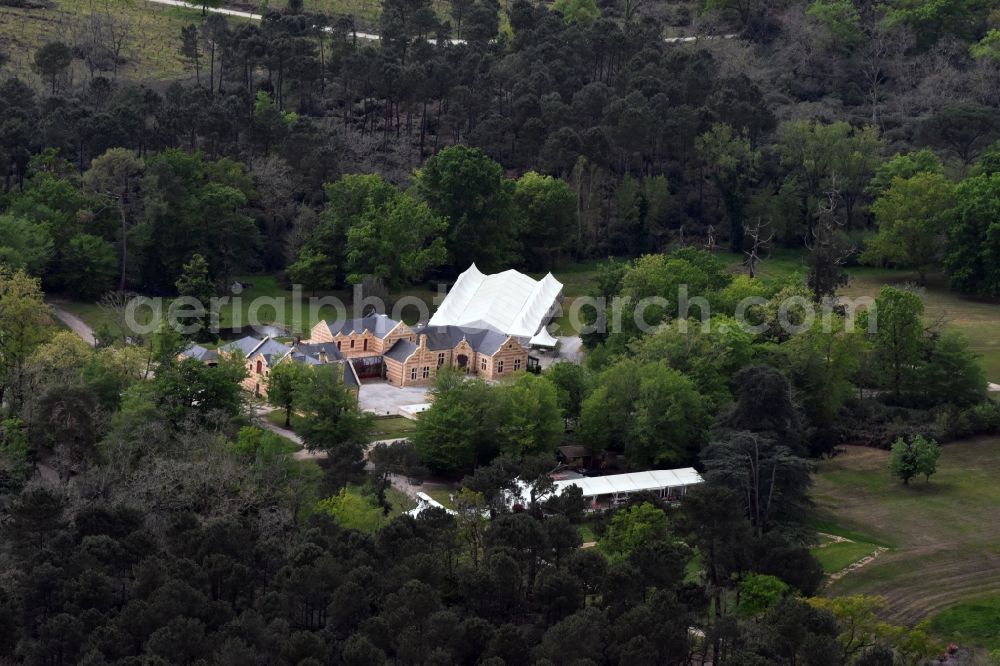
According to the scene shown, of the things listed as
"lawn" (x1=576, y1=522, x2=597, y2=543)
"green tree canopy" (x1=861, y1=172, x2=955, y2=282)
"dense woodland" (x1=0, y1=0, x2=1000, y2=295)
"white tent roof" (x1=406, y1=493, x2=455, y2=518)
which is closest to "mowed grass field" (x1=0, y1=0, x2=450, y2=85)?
"dense woodland" (x1=0, y1=0, x2=1000, y2=295)

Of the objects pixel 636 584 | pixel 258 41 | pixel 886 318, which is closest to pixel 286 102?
pixel 258 41

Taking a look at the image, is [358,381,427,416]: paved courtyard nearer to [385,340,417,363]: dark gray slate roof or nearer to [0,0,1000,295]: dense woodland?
[385,340,417,363]: dark gray slate roof

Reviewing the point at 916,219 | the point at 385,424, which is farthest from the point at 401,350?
the point at 916,219

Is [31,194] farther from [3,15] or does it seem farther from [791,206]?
[791,206]

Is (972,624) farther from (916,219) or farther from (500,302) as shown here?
(916,219)

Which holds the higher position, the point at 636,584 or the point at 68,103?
the point at 68,103

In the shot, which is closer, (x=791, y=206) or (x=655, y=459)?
(x=655, y=459)
